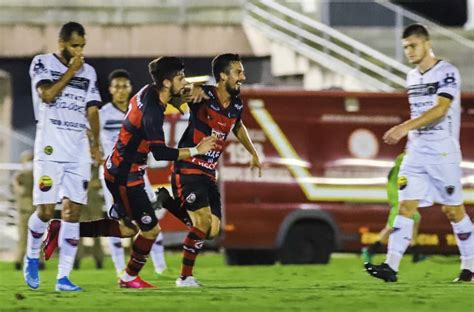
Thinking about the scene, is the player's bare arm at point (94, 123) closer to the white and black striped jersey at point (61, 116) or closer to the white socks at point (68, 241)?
the white and black striped jersey at point (61, 116)

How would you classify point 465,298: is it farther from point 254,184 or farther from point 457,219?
point 254,184

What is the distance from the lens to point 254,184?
2172 cm

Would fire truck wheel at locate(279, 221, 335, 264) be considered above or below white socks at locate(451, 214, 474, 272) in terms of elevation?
below

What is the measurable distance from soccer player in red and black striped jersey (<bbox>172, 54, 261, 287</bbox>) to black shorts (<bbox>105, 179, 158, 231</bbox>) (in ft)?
2.42

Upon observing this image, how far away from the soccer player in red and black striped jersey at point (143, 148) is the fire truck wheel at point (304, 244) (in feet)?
29.6

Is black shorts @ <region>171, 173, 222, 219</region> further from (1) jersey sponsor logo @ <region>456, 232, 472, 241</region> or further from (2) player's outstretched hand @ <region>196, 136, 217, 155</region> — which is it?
(1) jersey sponsor logo @ <region>456, 232, 472, 241</region>

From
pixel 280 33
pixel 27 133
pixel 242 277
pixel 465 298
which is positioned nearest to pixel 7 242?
pixel 27 133

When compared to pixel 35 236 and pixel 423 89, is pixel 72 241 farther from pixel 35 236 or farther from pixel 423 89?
pixel 423 89

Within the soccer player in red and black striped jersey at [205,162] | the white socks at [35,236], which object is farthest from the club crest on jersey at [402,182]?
the white socks at [35,236]

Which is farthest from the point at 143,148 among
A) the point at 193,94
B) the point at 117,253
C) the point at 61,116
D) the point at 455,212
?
the point at 117,253

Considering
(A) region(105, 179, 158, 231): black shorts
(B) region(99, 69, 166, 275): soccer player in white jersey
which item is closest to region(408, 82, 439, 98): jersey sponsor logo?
(A) region(105, 179, 158, 231): black shorts

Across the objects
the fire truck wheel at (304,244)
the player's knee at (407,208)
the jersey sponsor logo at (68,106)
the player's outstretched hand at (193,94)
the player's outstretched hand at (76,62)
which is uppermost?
the player's outstretched hand at (76,62)

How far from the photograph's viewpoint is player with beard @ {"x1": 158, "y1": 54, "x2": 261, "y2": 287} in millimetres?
13844

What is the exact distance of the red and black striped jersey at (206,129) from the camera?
45.8 feet
